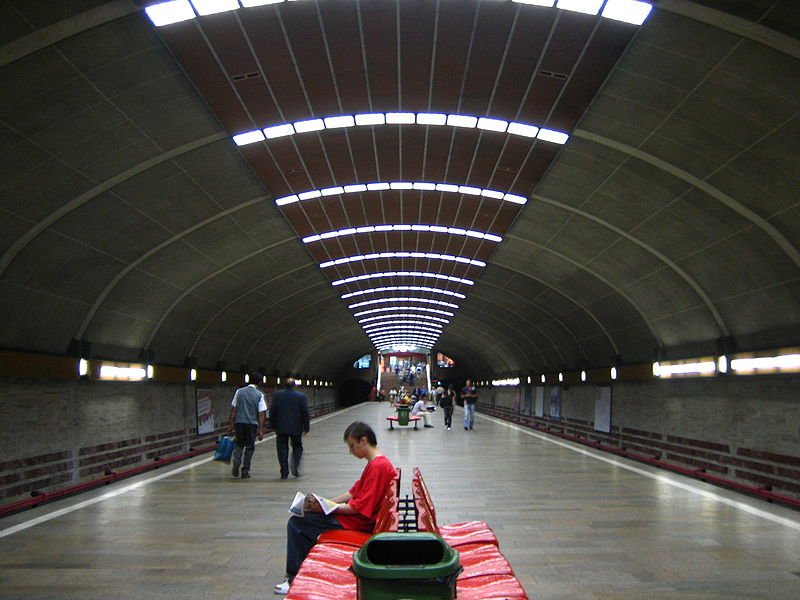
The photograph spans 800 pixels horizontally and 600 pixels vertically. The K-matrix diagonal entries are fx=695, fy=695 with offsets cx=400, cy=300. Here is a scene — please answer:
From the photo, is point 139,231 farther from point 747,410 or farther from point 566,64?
point 747,410

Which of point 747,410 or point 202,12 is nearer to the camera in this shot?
point 202,12

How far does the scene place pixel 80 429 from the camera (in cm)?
1384

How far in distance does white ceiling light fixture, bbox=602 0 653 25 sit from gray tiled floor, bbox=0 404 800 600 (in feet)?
18.9

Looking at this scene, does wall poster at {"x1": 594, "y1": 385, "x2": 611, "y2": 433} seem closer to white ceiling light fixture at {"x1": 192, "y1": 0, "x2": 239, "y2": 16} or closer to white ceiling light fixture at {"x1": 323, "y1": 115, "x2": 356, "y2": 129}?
white ceiling light fixture at {"x1": 323, "y1": 115, "x2": 356, "y2": 129}

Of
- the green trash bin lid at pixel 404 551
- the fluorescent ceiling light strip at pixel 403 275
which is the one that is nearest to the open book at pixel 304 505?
the green trash bin lid at pixel 404 551

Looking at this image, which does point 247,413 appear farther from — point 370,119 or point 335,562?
point 335,562

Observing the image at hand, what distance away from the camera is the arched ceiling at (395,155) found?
26.3 feet

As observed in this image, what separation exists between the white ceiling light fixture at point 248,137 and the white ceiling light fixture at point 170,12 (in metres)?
3.40

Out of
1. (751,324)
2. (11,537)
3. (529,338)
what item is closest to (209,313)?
(11,537)

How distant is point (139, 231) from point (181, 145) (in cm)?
273

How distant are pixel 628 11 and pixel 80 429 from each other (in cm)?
1226

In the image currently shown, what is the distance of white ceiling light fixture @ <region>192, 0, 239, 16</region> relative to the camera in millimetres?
7852

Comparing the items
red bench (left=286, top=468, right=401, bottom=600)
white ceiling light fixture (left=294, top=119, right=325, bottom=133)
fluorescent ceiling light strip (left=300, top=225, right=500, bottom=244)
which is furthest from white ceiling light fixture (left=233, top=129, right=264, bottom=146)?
red bench (left=286, top=468, right=401, bottom=600)

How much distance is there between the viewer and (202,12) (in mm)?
7949
